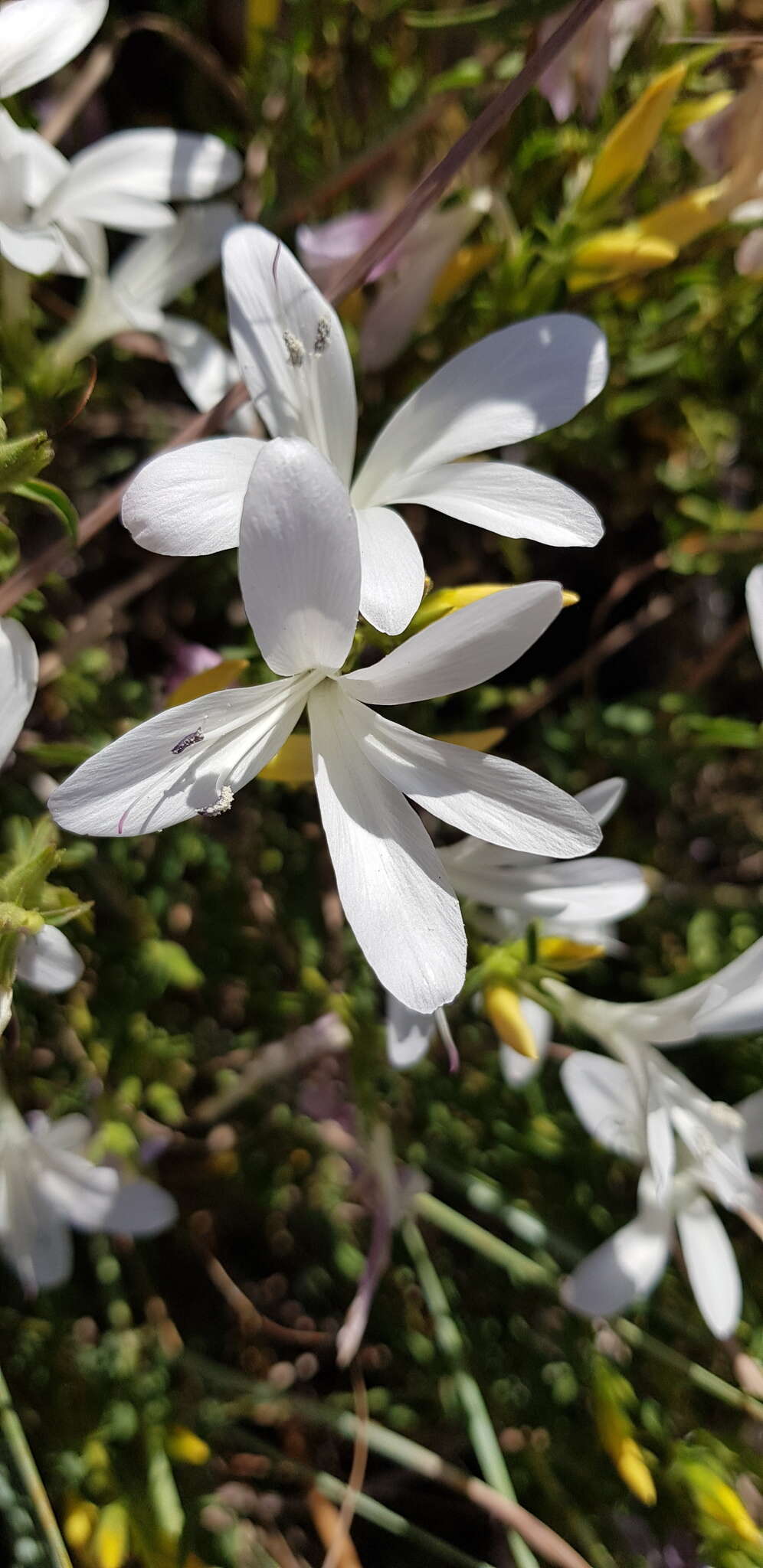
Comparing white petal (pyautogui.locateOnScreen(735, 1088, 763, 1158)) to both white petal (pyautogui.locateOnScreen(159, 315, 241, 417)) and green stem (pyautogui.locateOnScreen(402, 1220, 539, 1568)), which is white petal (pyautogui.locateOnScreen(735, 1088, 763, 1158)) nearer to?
green stem (pyautogui.locateOnScreen(402, 1220, 539, 1568))

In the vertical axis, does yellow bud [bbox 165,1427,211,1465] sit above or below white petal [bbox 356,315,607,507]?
below

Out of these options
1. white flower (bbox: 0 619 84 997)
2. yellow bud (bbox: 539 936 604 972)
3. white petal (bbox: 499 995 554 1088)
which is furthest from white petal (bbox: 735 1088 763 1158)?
white flower (bbox: 0 619 84 997)

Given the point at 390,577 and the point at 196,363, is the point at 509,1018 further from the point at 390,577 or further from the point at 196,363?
the point at 196,363

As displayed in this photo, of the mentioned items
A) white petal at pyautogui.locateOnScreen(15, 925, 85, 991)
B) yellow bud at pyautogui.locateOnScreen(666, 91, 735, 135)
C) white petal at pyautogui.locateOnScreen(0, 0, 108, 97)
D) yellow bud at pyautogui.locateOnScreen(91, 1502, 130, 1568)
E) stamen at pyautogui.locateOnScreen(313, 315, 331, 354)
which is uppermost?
white petal at pyautogui.locateOnScreen(0, 0, 108, 97)

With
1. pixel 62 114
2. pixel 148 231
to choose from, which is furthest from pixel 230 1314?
pixel 62 114

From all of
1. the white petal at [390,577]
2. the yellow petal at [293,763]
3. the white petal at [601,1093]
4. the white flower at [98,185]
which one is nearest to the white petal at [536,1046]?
the white petal at [601,1093]

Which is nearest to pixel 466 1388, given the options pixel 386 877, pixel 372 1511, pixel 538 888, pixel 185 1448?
pixel 372 1511

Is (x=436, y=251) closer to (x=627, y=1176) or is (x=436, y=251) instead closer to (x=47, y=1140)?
(x=47, y=1140)
